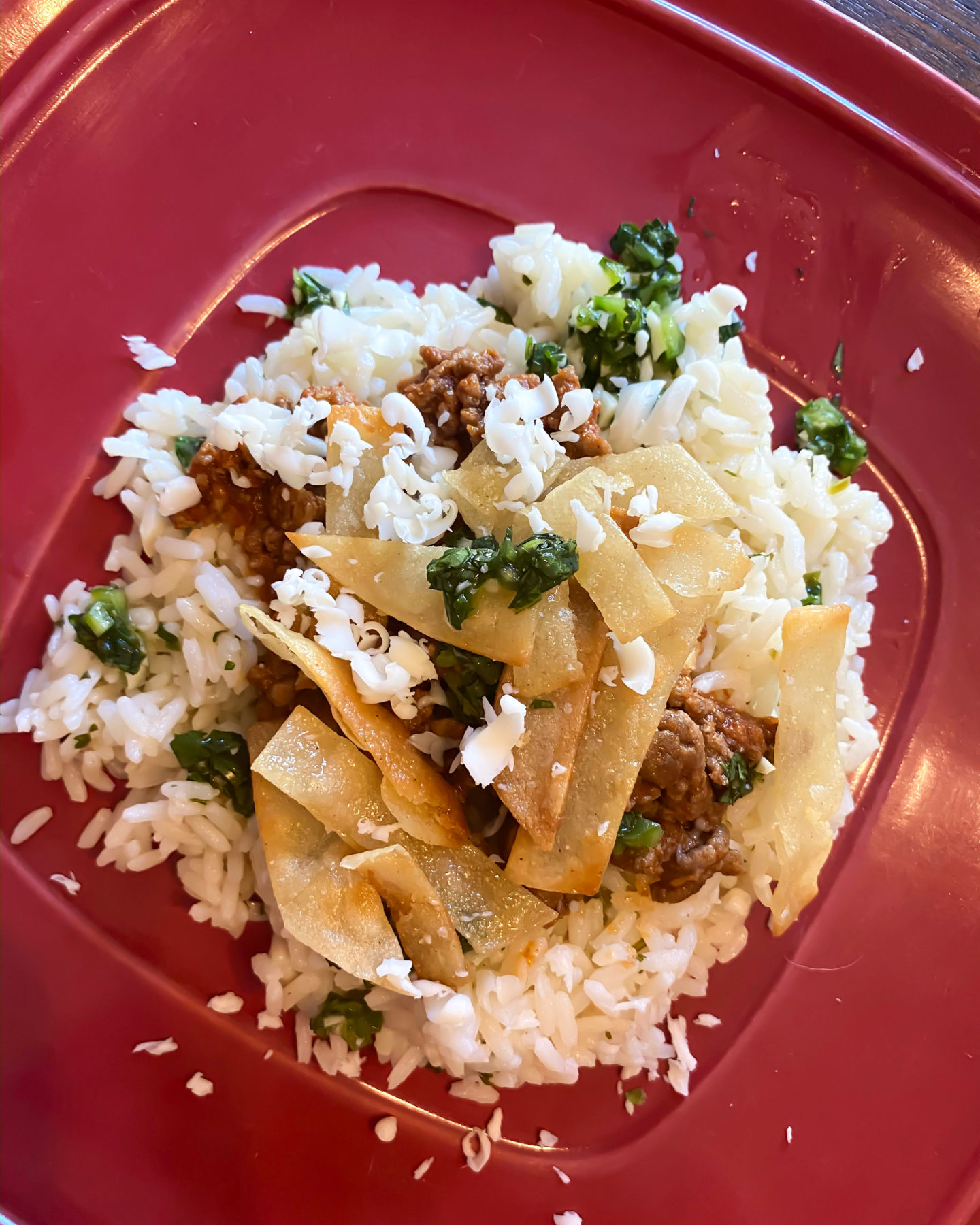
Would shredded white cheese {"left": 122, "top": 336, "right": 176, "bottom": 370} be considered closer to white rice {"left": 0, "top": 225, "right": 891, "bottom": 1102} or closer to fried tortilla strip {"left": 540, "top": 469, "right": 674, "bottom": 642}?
white rice {"left": 0, "top": 225, "right": 891, "bottom": 1102}

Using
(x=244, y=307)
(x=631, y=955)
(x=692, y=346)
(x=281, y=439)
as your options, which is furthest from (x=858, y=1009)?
(x=244, y=307)

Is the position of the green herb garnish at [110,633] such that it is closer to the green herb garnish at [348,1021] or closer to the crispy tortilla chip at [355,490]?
the crispy tortilla chip at [355,490]

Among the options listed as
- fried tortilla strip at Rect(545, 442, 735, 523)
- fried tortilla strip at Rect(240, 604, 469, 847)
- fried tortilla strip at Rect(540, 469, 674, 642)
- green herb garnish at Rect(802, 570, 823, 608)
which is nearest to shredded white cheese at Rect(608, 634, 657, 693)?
fried tortilla strip at Rect(540, 469, 674, 642)

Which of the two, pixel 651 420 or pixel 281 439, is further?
pixel 651 420

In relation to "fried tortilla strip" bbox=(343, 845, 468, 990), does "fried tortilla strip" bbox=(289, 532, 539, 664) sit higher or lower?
higher

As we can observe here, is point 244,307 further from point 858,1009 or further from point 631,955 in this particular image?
point 858,1009
